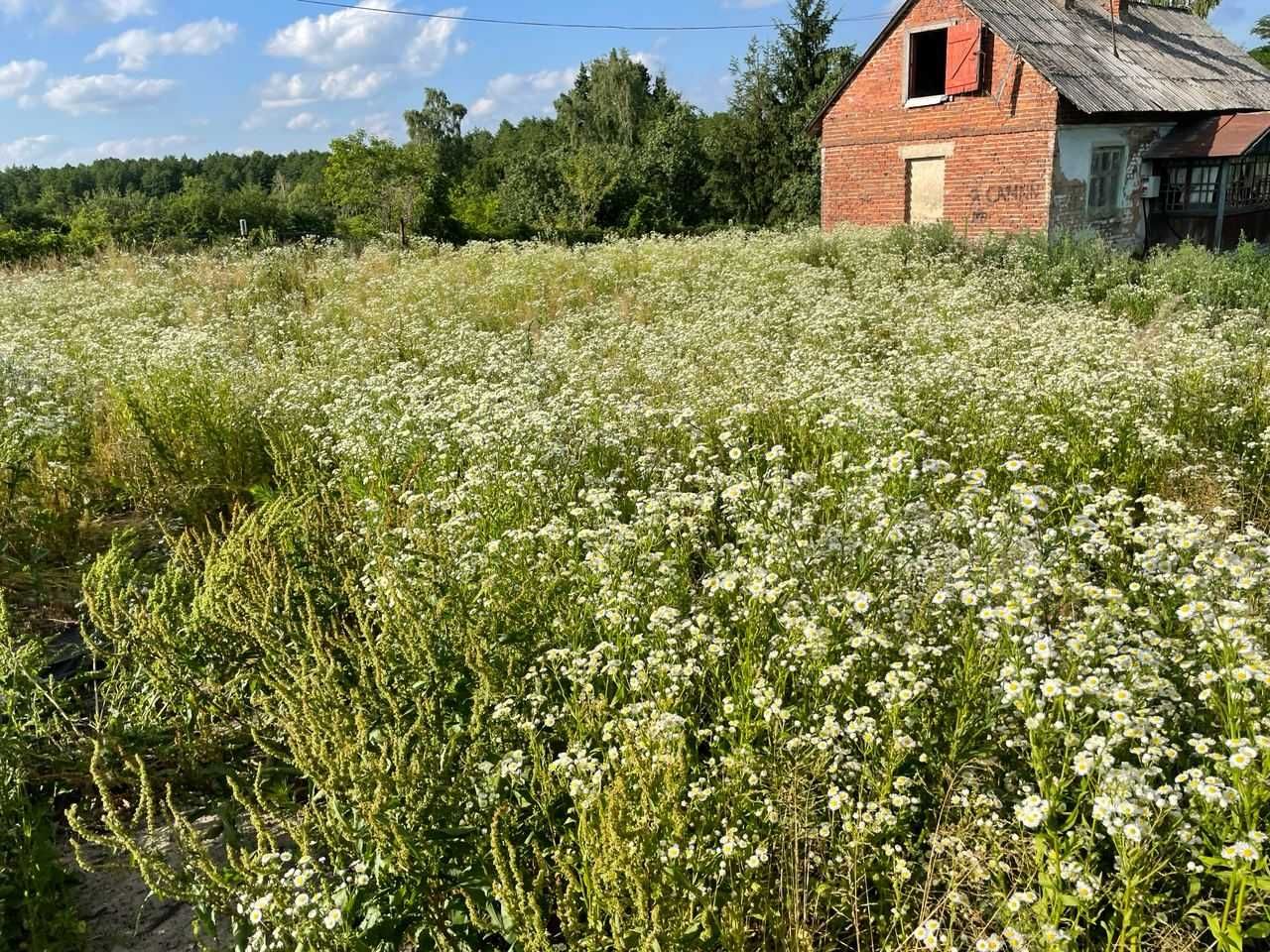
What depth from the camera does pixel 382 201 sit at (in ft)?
76.6

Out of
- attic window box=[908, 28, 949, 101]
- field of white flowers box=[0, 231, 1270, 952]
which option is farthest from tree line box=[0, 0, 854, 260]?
field of white flowers box=[0, 231, 1270, 952]

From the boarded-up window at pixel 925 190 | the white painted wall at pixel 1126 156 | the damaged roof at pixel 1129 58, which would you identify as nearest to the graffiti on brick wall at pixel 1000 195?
the white painted wall at pixel 1126 156

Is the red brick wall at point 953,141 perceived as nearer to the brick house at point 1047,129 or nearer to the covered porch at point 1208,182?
the brick house at point 1047,129

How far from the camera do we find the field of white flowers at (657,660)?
2303 millimetres

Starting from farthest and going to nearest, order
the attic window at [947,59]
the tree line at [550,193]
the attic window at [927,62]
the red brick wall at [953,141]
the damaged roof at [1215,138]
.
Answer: the tree line at [550,193] → the attic window at [927,62] → the attic window at [947,59] → the damaged roof at [1215,138] → the red brick wall at [953,141]

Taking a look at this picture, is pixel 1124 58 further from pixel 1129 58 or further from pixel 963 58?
pixel 963 58

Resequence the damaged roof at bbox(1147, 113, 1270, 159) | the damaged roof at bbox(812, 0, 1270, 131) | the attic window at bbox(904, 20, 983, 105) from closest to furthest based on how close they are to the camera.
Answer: the damaged roof at bbox(812, 0, 1270, 131) → the damaged roof at bbox(1147, 113, 1270, 159) → the attic window at bbox(904, 20, 983, 105)

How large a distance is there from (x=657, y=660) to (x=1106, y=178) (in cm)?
1836

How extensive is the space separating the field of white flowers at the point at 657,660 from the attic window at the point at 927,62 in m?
13.6

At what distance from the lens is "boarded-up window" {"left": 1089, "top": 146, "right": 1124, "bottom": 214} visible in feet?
56.0

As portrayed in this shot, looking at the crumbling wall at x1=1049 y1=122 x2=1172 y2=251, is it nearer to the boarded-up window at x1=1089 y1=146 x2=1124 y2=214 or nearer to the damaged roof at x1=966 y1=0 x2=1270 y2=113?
the boarded-up window at x1=1089 y1=146 x2=1124 y2=214

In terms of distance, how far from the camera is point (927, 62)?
64.0ft

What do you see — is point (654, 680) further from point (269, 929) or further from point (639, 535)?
point (269, 929)

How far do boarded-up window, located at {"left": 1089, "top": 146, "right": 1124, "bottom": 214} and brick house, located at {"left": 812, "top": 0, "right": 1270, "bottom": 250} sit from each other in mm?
33
